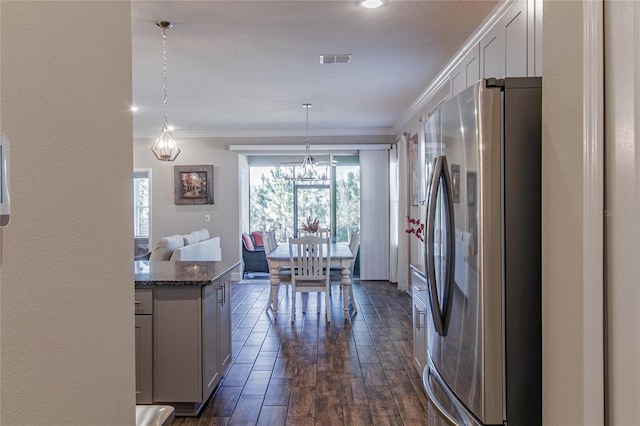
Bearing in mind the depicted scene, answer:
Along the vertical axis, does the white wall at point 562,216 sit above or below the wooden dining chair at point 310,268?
above

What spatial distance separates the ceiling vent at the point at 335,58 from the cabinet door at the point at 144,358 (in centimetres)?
251

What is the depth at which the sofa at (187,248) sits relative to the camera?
479 cm

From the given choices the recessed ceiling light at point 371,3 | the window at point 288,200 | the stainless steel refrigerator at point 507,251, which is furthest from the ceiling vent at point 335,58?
the window at point 288,200

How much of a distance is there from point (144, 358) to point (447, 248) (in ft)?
6.47

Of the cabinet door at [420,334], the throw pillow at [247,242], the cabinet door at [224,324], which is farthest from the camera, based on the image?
the throw pillow at [247,242]

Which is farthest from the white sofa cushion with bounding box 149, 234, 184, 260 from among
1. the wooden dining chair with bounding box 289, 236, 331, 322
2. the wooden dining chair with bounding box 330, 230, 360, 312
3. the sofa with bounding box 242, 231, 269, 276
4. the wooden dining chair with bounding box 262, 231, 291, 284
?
the sofa with bounding box 242, 231, 269, 276

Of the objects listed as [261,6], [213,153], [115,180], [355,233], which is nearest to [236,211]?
[213,153]

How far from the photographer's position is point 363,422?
8.49ft

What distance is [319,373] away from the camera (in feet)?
10.9

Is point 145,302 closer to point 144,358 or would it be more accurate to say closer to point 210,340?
point 144,358

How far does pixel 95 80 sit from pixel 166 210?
699cm

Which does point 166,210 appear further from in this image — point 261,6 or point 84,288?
point 84,288

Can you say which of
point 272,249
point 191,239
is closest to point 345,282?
point 272,249

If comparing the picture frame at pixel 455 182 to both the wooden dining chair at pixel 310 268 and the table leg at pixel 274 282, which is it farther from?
the table leg at pixel 274 282
